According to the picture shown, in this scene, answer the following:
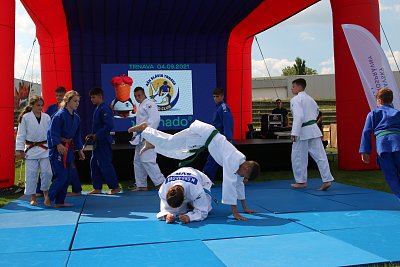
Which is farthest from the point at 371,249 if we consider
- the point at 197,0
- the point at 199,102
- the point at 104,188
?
the point at 199,102

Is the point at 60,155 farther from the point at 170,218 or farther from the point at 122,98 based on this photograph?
the point at 122,98

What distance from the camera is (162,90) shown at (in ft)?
35.0

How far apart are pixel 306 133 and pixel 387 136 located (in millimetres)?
1705

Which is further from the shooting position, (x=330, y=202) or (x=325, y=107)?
(x=325, y=107)

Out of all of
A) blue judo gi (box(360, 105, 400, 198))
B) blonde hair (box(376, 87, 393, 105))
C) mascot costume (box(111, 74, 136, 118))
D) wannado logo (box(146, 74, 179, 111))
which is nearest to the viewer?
blue judo gi (box(360, 105, 400, 198))

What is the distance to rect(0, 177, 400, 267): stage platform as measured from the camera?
2.99 m

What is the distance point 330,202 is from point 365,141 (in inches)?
35.4

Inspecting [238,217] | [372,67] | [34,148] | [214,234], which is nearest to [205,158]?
[372,67]

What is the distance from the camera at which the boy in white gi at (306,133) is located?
6.02 metres

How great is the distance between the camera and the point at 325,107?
1152 inches

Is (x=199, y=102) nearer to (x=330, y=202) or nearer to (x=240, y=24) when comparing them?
(x=240, y=24)

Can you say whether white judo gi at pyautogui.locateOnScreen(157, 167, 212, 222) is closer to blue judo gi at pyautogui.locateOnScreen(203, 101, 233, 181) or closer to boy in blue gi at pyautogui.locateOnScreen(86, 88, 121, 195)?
boy in blue gi at pyautogui.locateOnScreen(86, 88, 121, 195)

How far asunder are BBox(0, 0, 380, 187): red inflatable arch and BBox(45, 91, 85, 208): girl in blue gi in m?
1.80

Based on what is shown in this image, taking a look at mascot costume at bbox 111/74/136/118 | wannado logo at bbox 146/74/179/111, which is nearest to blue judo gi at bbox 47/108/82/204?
mascot costume at bbox 111/74/136/118
